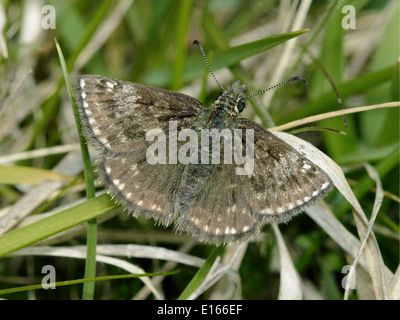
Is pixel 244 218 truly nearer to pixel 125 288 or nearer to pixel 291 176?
pixel 291 176

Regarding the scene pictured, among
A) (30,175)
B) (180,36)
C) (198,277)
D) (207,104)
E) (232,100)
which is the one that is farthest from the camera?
(207,104)

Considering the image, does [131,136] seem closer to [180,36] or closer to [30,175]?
[30,175]

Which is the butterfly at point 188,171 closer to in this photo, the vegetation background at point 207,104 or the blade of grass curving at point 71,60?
the vegetation background at point 207,104

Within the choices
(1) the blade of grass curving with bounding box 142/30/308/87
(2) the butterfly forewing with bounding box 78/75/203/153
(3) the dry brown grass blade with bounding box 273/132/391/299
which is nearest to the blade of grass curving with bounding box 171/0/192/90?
(1) the blade of grass curving with bounding box 142/30/308/87

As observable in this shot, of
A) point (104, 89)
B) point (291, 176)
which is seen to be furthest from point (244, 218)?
point (104, 89)

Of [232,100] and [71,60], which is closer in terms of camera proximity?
[232,100]

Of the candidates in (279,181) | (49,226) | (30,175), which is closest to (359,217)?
(279,181)
